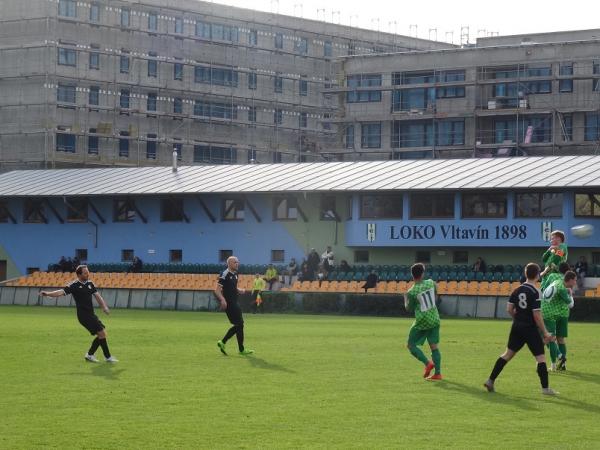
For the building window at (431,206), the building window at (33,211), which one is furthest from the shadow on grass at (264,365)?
the building window at (33,211)

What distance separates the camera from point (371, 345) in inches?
1168

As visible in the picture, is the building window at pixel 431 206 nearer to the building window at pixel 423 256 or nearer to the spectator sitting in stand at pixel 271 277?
the building window at pixel 423 256

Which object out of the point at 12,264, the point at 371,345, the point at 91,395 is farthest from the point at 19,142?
the point at 91,395

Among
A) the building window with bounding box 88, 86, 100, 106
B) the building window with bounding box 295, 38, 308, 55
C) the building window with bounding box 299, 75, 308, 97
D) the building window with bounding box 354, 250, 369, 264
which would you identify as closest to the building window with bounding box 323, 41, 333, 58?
the building window with bounding box 295, 38, 308, 55

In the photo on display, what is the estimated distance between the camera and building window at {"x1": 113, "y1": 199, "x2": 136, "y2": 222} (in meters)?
70.9

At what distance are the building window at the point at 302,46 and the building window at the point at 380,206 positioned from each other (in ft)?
173

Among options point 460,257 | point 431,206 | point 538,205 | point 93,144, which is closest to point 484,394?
point 538,205

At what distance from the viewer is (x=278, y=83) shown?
113 metres

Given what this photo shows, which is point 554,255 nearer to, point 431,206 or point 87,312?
point 87,312

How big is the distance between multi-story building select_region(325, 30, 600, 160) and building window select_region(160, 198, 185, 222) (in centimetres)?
3402

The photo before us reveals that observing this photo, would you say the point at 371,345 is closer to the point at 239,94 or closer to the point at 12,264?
the point at 12,264

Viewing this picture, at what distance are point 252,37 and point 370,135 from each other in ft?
47.6

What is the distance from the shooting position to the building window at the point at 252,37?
111m

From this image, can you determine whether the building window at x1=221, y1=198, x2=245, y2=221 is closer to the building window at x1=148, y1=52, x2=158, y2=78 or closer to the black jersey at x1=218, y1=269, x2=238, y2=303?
the building window at x1=148, y1=52, x2=158, y2=78
